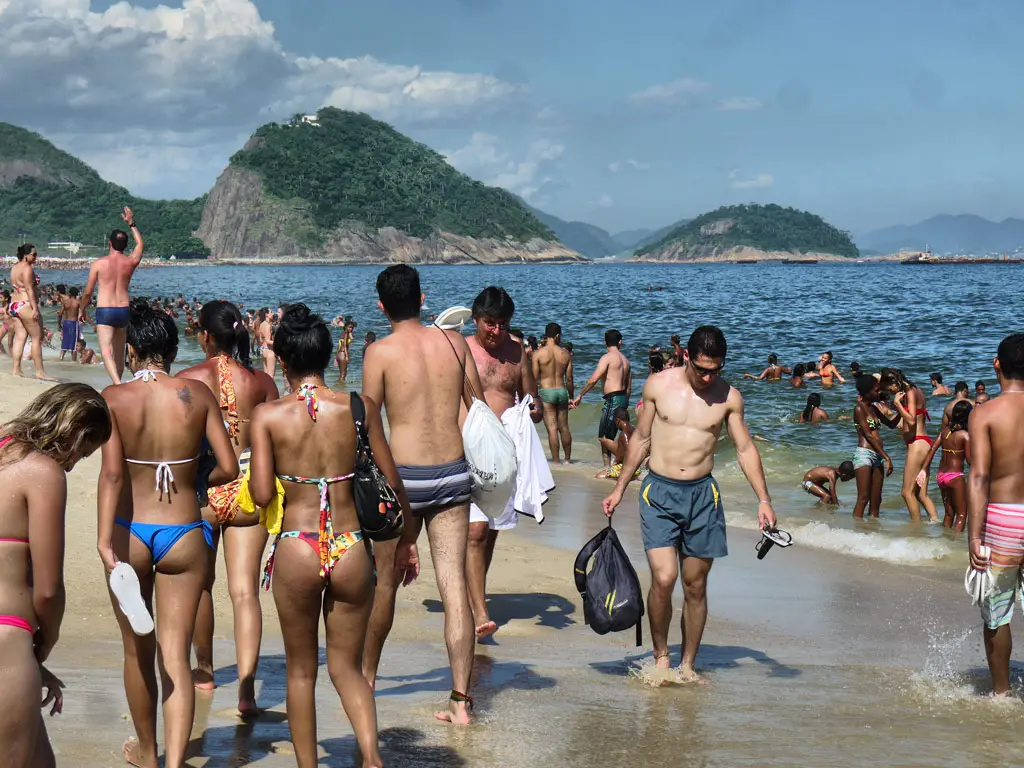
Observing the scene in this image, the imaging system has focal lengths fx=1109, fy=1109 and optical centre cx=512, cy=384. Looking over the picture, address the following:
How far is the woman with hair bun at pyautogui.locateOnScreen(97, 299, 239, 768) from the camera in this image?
13.4ft

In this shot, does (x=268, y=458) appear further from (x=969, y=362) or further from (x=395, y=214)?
(x=395, y=214)

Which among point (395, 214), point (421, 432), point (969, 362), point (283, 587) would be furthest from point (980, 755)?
point (395, 214)

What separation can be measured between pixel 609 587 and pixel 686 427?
95cm

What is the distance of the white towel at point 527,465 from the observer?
692 cm

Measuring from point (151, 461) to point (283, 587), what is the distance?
69 cm

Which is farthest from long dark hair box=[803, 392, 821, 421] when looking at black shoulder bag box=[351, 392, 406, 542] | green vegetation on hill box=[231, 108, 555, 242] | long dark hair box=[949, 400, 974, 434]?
green vegetation on hill box=[231, 108, 555, 242]

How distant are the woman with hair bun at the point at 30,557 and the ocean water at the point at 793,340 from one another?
791 centimetres

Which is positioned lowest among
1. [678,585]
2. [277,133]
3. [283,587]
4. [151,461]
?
[678,585]

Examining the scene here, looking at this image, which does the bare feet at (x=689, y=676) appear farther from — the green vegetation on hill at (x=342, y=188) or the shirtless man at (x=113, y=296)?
the green vegetation on hill at (x=342, y=188)

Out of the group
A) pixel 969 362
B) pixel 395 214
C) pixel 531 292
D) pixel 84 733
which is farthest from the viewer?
pixel 395 214

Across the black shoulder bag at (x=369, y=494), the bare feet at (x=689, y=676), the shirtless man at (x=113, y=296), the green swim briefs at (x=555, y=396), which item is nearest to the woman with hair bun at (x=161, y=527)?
the black shoulder bag at (x=369, y=494)

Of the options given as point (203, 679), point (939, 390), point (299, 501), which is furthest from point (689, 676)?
point (939, 390)

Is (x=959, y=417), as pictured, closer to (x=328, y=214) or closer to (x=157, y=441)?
(x=157, y=441)

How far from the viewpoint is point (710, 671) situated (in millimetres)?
6219
